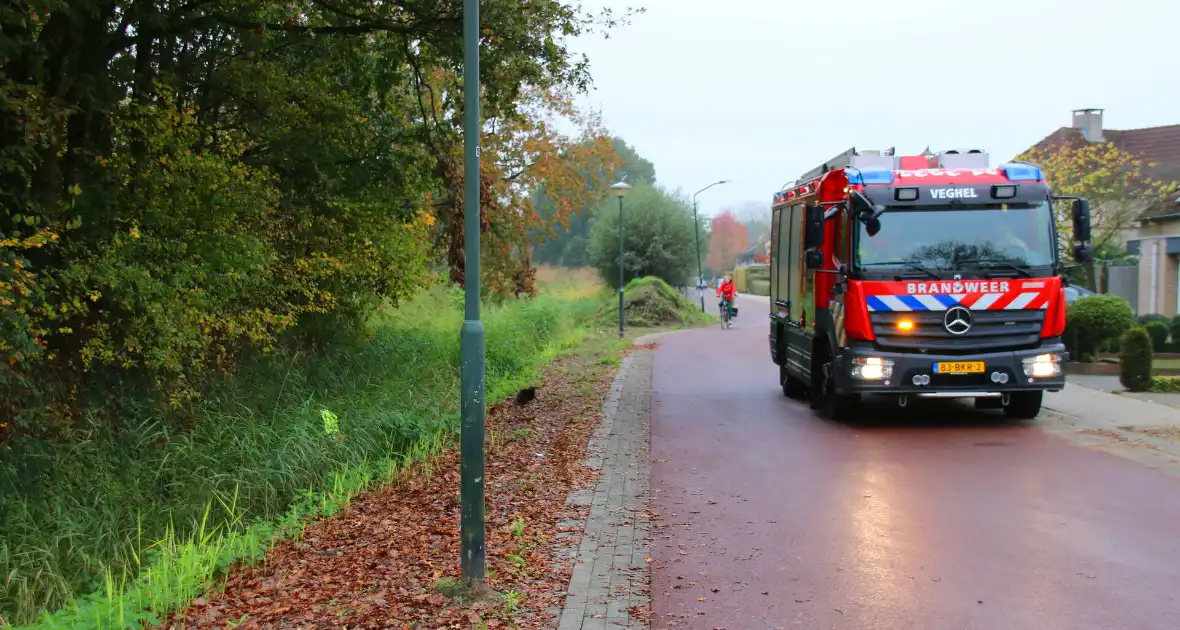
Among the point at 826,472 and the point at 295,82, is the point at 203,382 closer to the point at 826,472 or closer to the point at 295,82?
the point at 295,82

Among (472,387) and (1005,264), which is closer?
(472,387)

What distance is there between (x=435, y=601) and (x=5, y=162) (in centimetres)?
596

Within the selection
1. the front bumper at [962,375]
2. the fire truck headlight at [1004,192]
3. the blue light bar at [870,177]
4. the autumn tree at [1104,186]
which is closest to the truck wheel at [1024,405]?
the front bumper at [962,375]

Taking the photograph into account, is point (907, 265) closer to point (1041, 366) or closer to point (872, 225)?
point (872, 225)

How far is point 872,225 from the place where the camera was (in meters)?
10.7

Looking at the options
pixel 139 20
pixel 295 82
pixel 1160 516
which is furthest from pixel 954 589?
pixel 295 82

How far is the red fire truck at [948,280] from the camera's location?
34.4 ft

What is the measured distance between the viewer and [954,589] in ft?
18.1

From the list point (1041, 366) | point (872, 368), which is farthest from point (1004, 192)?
point (872, 368)

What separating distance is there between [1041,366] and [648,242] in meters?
38.2

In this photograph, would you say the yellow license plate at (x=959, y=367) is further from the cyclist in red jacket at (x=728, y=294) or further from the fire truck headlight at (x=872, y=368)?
the cyclist in red jacket at (x=728, y=294)

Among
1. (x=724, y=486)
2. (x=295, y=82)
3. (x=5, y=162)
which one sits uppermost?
(x=295, y=82)

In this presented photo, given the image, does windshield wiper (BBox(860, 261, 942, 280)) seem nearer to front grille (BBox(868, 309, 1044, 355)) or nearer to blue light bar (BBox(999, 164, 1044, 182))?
front grille (BBox(868, 309, 1044, 355))

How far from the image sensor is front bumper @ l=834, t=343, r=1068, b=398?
10.5 m
